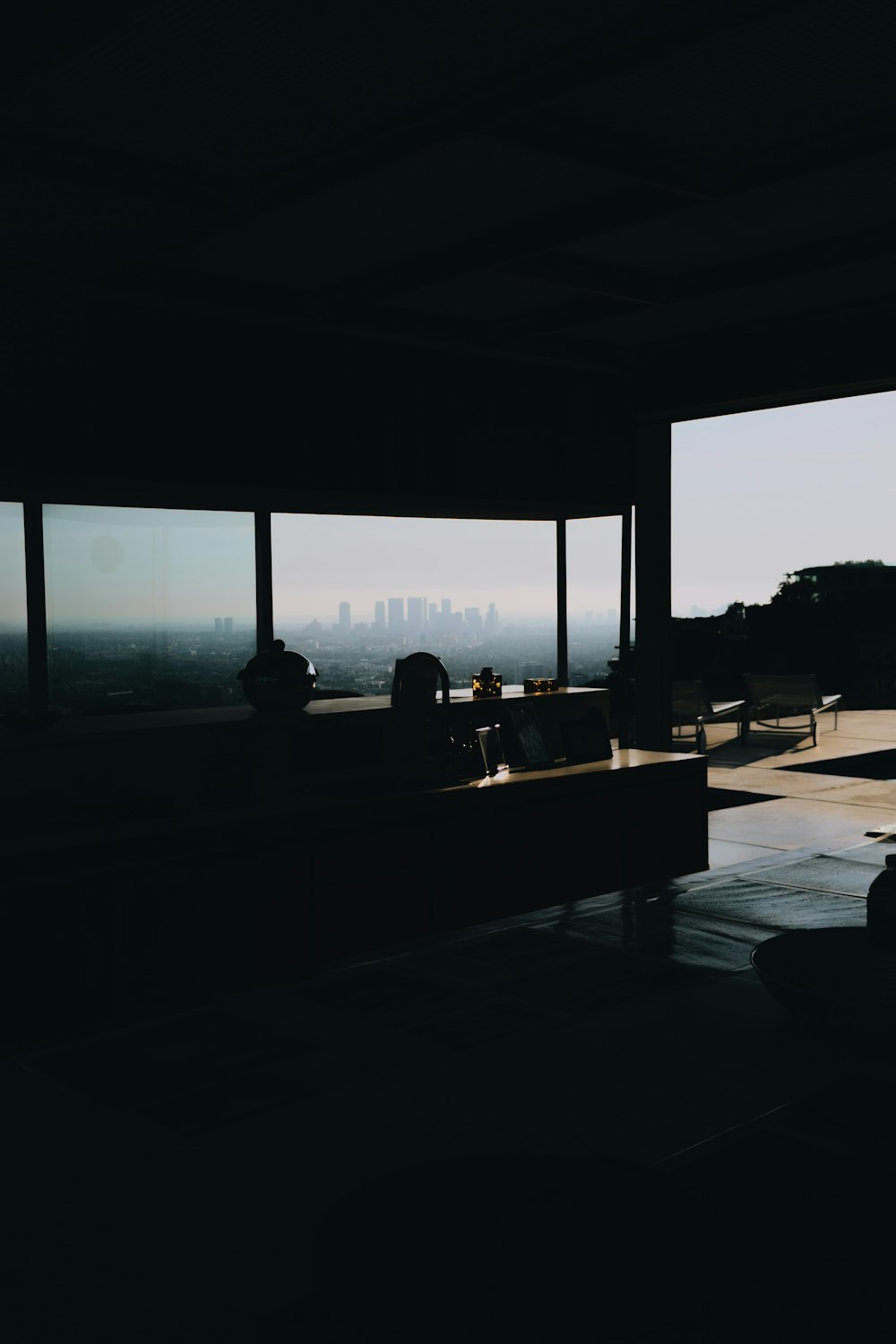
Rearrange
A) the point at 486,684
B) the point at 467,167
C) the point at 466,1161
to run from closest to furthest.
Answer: the point at 466,1161
the point at 467,167
the point at 486,684

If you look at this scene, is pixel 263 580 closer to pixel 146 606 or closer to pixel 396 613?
pixel 146 606

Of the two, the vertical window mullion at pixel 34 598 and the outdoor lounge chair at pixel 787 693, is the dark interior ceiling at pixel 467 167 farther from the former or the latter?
the outdoor lounge chair at pixel 787 693

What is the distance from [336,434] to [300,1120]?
3.47 m

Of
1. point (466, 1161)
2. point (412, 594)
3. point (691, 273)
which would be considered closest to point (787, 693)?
point (412, 594)

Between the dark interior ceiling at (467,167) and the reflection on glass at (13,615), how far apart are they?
984mm

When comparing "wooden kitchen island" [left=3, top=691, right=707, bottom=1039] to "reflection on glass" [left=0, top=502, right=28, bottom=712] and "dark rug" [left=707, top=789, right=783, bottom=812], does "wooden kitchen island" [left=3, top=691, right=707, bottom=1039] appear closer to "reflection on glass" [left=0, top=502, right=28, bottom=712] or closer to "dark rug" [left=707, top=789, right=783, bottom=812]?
"reflection on glass" [left=0, top=502, right=28, bottom=712]

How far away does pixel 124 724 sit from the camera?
3.93 meters

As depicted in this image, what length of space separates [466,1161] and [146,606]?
400cm

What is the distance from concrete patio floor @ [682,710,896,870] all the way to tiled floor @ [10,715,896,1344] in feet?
10.3

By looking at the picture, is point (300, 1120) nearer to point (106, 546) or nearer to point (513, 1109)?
point (513, 1109)

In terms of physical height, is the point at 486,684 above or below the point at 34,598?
below

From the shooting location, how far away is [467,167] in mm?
3020

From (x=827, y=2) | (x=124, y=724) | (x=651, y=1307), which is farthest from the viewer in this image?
(x=124, y=724)

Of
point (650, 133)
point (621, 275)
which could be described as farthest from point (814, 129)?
point (621, 275)
